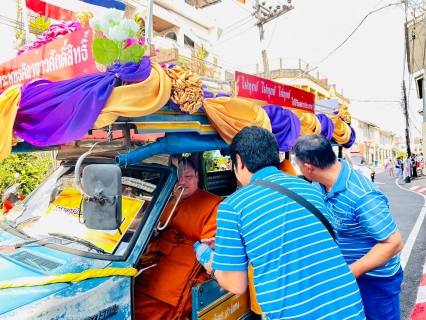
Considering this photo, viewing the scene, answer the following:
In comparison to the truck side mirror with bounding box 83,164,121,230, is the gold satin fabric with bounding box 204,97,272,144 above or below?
above

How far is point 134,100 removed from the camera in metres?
1.88

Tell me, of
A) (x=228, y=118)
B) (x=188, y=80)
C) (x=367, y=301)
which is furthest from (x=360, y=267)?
(x=188, y=80)

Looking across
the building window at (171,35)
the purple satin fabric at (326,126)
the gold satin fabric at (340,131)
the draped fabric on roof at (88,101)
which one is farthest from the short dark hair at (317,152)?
the building window at (171,35)

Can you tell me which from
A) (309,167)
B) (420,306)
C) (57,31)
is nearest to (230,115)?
(309,167)

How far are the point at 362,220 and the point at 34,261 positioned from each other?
2.01 metres

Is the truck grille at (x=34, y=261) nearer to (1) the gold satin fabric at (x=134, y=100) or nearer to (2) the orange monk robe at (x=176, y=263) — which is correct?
(2) the orange monk robe at (x=176, y=263)

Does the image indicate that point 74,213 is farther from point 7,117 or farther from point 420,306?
point 420,306

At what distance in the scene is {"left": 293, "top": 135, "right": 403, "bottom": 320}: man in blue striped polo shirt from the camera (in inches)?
75.8

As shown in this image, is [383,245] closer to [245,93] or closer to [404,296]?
[245,93]

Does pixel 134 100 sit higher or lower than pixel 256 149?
higher

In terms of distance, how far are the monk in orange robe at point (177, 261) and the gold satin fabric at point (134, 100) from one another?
41.0 inches

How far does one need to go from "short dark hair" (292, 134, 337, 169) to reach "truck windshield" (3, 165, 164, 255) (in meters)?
1.07

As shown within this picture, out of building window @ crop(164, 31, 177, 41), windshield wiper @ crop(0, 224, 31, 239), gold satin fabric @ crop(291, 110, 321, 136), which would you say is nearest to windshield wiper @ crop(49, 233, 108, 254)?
windshield wiper @ crop(0, 224, 31, 239)

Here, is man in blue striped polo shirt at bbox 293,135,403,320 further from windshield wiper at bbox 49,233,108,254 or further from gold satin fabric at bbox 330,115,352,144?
gold satin fabric at bbox 330,115,352,144
